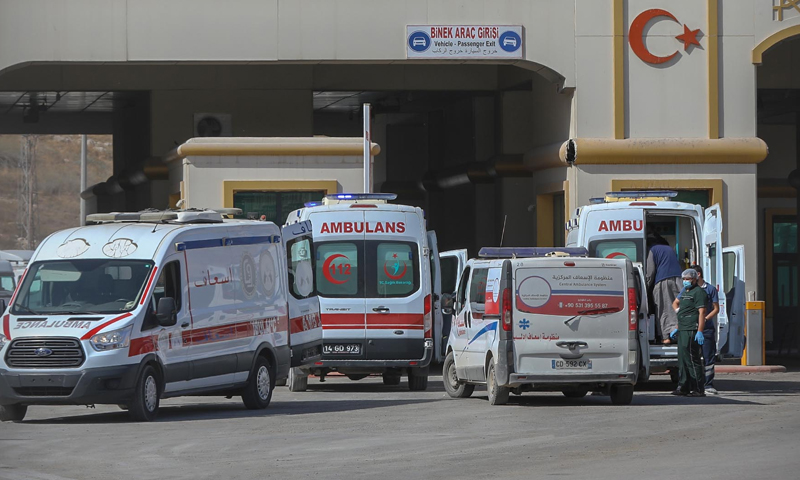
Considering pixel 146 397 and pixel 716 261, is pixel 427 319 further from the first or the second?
pixel 146 397

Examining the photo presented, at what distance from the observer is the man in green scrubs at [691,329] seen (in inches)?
752

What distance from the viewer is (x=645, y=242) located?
2105 centimetres

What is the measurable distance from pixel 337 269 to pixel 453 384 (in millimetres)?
2636

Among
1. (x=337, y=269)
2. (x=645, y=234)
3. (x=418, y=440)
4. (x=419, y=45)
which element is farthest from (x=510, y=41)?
(x=418, y=440)

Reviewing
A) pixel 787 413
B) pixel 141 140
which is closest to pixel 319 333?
pixel 787 413

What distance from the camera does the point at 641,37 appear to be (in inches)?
1107

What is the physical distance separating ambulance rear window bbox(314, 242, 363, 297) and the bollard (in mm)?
8762

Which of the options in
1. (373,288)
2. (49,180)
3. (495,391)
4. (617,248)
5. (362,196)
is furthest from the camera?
(49,180)

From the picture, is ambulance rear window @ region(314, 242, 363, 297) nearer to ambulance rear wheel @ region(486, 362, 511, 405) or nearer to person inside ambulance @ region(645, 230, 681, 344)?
ambulance rear wheel @ region(486, 362, 511, 405)

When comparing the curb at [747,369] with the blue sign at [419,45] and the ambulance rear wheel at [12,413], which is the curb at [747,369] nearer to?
the blue sign at [419,45]

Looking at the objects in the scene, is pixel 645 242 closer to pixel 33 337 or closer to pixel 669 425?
pixel 669 425

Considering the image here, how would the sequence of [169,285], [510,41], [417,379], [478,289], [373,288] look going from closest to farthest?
[169,285] → [478,289] → [373,288] → [417,379] → [510,41]

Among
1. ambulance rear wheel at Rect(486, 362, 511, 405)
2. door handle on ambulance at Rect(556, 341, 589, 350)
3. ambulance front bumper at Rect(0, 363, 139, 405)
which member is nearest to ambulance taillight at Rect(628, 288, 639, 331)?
door handle on ambulance at Rect(556, 341, 589, 350)

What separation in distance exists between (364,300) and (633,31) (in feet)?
33.3
